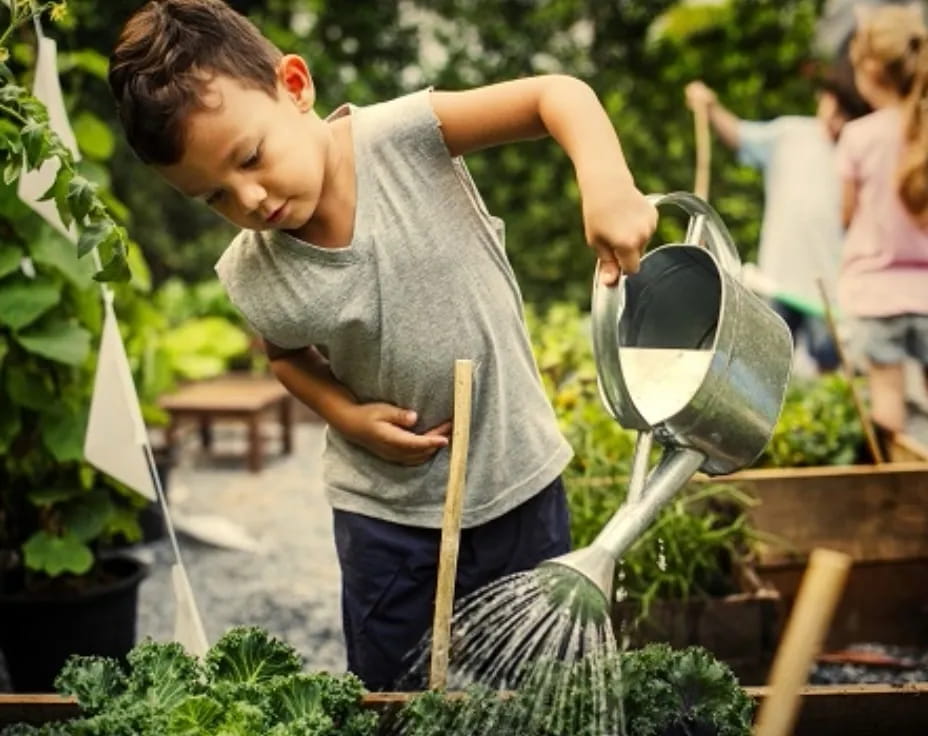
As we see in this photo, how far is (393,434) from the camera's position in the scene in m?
1.96

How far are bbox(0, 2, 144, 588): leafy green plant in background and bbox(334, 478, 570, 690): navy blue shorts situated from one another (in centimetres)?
98

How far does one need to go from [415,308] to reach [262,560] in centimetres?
279

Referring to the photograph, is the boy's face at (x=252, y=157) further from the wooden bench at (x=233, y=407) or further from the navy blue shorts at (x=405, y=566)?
the wooden bench at (x=233, y=407)

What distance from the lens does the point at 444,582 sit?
5.49ft

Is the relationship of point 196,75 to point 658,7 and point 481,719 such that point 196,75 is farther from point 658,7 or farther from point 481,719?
point 658,7

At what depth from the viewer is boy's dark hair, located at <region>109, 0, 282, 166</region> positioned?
1.69 m

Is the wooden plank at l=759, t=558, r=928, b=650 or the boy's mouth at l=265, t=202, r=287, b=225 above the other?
the boy's mouth at l=265, t=202, r=287, b=225

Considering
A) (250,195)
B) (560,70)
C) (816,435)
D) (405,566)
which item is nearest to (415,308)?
(250,195)

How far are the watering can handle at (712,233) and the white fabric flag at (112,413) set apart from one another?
1.30 meters

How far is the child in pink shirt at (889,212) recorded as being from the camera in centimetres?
417

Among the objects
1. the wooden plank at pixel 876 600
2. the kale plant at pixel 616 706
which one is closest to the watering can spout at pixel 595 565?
the kale plant at pixel 616 706

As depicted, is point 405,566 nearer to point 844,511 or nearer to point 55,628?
point 55,628

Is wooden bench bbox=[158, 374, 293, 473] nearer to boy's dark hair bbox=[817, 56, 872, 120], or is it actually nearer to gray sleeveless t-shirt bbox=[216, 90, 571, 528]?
boy's dark hair bbox=[817, 56, 872, 120]

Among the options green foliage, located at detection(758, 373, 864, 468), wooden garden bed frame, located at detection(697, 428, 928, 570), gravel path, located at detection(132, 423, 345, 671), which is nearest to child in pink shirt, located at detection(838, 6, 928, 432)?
green foliage, located at detection(758, 373, 864, 468)
